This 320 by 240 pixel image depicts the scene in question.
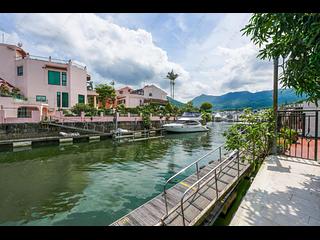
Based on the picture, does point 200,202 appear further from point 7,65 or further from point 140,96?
point 140,96

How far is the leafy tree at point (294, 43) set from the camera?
225 cm

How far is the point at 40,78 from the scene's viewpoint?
19328mm

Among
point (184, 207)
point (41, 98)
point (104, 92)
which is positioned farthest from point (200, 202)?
point (104, 92)

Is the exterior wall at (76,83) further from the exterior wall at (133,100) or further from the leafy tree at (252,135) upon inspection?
the leafy tree at (252,135)

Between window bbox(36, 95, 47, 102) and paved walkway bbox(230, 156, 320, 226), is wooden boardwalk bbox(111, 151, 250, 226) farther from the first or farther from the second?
window bbox(36, 95, 47, 102)

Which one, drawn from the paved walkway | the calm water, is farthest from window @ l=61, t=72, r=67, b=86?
the paved walkway

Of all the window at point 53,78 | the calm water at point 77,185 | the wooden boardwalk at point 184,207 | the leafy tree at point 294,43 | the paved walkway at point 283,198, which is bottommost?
the calm water at point 77,185

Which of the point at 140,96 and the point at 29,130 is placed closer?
the point at 29,130

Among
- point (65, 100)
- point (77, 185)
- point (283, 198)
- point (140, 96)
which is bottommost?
point (77, 185)

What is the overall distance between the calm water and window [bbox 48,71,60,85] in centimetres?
1186

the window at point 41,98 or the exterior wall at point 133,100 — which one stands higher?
the exterior wall at point 133,100

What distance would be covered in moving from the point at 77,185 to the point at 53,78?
60.6 feet

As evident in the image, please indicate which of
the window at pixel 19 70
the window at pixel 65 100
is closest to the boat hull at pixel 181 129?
the window at pixel 65 100
